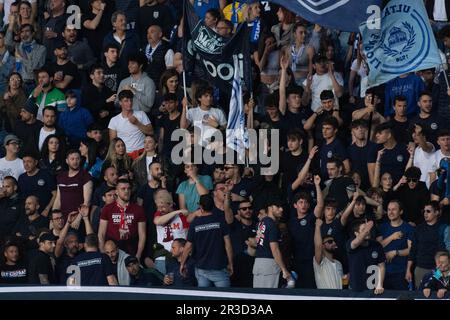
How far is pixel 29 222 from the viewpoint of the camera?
23.7 meters

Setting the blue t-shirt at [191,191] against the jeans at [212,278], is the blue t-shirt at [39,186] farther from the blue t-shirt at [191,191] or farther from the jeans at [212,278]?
the jeans at [212,278]

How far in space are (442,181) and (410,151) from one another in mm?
593

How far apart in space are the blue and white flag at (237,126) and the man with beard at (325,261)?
1.79 m

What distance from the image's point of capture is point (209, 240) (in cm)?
2248

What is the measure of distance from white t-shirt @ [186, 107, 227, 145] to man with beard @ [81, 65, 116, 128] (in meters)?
1.30

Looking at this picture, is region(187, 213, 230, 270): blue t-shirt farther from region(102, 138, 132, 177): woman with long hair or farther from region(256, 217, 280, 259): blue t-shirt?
region(102, 138, 132, 177): woman with long hair

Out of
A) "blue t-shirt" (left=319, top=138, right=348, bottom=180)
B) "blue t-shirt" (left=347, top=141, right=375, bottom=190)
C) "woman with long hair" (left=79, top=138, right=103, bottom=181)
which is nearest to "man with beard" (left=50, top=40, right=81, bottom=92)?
"woman with long hair" (left=79, top=138, right=103, bottom=181)

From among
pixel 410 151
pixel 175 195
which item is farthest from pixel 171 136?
pixel 410 151

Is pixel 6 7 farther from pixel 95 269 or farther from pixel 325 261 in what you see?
pixel 325 261

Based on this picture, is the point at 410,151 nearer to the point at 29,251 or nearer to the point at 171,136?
the point at 171,136

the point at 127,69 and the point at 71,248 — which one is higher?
the point at 127,69

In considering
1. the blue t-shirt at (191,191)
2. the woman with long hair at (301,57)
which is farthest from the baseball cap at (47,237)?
the woman with long hair at (301,57)

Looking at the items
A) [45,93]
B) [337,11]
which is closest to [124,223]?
[45,93]

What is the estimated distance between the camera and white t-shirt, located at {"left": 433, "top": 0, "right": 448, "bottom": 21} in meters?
24.8
